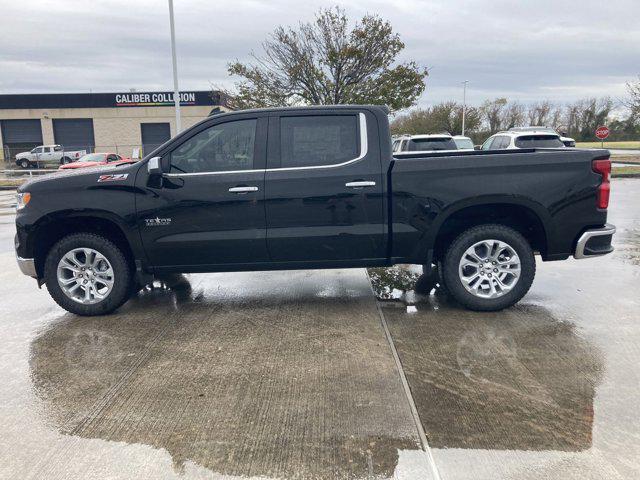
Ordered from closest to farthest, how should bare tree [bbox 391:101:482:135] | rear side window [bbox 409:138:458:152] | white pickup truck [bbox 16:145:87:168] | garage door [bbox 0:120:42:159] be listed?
rear side window [bbox 409:138:458:152], white pickup truck [bbox 16:145:87:168], garage door [bbox 0:120:42:159], bare tree [bbox 391:101:482:135]

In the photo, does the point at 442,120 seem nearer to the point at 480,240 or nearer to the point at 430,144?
the point at 430,144

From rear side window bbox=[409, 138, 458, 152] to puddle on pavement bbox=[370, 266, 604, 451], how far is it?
8.73 metres

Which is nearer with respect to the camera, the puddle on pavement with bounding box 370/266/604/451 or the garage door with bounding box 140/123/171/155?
the puddle on pavement with bounding box 370/266/604/451

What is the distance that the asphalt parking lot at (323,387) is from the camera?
9.33 feet

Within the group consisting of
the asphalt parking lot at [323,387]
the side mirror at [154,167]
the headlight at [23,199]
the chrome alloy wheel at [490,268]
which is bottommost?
the asphalt parking lot at [323,387]

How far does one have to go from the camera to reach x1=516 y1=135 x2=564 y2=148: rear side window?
571 inches

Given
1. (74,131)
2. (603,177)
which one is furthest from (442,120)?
(603,177)

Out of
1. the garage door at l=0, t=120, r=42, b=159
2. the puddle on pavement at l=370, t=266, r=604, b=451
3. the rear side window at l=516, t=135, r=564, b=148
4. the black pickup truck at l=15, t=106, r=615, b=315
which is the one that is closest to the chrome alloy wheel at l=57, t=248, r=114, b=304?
the black pickup truck at l=15, t=106, r=615, b=315

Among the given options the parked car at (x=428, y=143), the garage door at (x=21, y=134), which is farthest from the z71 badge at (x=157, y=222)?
the garage door at (x=21, y=134)

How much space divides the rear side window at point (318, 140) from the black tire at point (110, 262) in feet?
6.31

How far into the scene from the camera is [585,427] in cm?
310

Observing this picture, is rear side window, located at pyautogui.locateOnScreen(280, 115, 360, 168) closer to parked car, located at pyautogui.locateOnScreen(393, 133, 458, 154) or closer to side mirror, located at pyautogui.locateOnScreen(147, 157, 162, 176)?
side mirror, located at pyautogui.locateOnScreen(147, 157, 162, 176)

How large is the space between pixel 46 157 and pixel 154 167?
38494 mm

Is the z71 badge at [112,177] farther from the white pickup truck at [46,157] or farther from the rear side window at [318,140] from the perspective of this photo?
the white pickup truck at [46,157]
